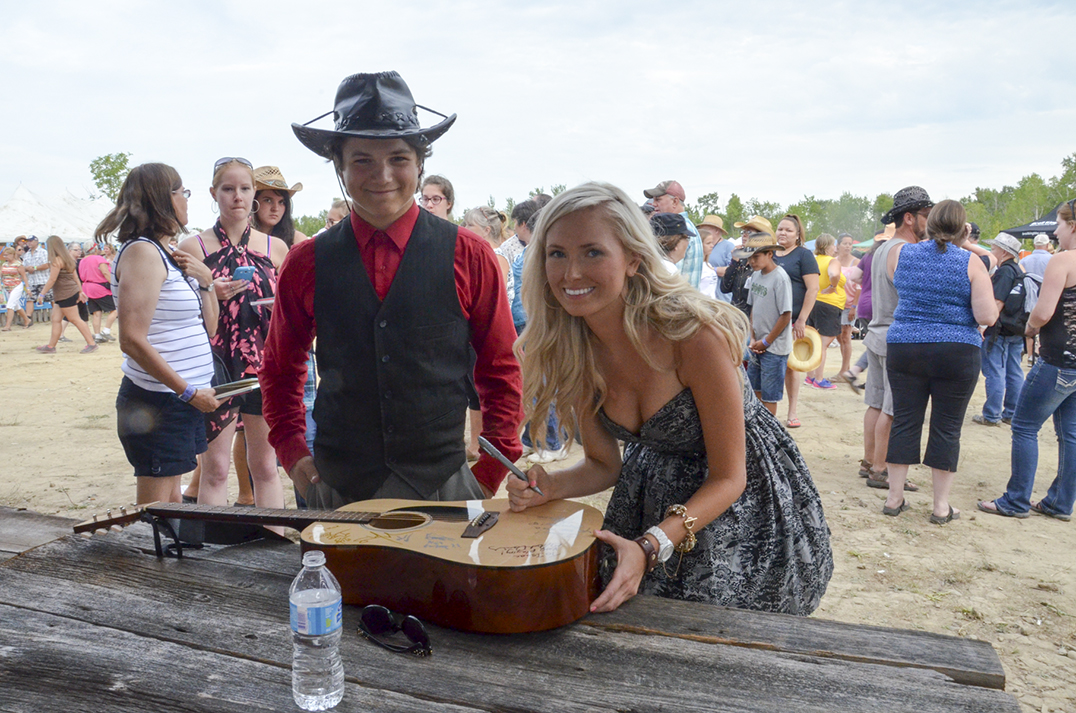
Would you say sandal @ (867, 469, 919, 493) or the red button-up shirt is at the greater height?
the red button-up shirt

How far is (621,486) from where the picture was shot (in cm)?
196

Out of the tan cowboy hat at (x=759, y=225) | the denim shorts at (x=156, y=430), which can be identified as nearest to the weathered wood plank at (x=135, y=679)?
the denim shorts at (x=156, y=430)

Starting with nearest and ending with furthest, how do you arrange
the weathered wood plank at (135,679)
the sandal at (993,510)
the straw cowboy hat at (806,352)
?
the weathered wood plank at (135,679)
the sandal at (993,510)
the straw cowboy hat at (806,352)

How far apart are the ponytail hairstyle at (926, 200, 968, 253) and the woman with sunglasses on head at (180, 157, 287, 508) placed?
3750 millimetres

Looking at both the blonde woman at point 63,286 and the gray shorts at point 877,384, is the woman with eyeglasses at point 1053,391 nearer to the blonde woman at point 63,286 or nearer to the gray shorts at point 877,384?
the gray shorts at point 877,384

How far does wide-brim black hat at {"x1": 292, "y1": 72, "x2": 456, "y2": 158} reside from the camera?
1.87 meters

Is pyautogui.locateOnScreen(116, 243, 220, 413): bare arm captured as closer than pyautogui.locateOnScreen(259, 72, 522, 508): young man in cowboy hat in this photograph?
No

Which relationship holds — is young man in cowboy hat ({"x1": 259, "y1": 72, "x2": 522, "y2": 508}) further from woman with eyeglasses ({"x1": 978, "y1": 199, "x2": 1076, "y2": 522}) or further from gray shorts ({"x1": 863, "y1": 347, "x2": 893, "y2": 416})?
woman with eyeglasses ({"x1": 978, "y1": 199, "x2": 1076, "y2": 522})

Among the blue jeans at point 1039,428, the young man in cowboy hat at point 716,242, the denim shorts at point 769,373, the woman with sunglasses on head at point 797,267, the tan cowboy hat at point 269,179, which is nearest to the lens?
the tan cowboy hat at point 269,179

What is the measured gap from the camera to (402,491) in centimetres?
202

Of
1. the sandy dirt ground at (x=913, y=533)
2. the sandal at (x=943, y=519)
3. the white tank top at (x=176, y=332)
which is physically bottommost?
the sandy dirt ground at (x=913, y=533)

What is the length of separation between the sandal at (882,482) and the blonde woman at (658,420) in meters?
3.47

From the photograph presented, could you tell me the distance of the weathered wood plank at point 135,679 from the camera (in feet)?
3.77

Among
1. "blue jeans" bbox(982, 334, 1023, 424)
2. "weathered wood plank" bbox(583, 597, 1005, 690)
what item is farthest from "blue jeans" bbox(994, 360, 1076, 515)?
"weathered wood plank" bbox(583, 597, 1005, 690)
